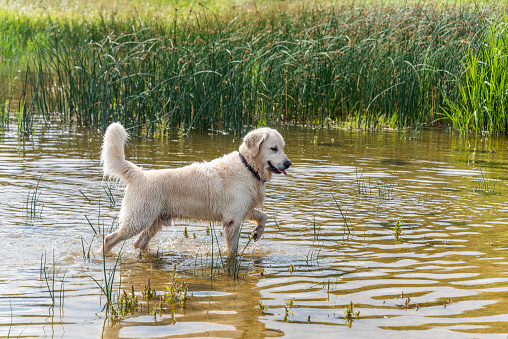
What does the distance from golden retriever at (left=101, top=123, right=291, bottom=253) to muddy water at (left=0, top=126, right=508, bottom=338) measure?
0.98 feet

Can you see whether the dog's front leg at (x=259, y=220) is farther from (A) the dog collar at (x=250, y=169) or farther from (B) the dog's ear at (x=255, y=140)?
(B) the dog's ear at (x=255, y=140)

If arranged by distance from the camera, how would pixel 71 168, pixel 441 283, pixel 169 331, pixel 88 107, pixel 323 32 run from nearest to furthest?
pixel 169 331
pixel 441 283
pixel 71 168
pixel 88 107
pixel 323 32

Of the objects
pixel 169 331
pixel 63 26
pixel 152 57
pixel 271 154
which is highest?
pixel 63 26

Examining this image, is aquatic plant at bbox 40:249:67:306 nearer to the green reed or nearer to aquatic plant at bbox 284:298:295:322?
the green reed

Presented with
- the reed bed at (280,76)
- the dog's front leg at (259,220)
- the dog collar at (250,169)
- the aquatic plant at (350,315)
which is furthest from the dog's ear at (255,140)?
the reed bed at (280,76)

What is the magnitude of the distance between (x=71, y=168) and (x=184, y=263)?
15.0ft

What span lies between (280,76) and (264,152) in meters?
7.93

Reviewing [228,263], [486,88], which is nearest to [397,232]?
[228,263]

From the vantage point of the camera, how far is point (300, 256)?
20.1ft

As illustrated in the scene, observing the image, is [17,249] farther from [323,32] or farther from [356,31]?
[356,31]

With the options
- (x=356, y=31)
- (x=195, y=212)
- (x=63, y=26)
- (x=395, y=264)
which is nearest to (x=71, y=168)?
(x=195, y=212)

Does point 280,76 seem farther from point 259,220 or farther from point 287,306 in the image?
point 287,306

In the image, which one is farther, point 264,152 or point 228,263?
point 264,152

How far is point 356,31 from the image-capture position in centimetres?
1497
